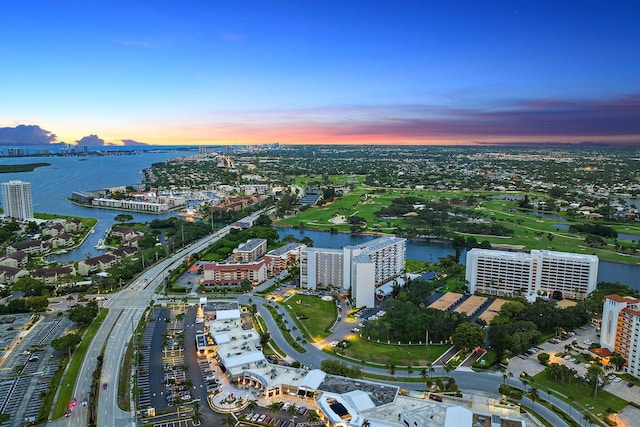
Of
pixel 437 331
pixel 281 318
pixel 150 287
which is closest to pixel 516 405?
pixel 437 331

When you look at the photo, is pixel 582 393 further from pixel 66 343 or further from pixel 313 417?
pixel 66 343

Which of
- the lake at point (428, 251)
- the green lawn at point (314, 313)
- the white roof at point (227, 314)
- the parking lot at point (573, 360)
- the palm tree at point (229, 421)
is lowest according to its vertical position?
the lake at point (428, 251)

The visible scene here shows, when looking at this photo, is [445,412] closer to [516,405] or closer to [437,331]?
[516,405]

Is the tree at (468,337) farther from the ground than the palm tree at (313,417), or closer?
farther from the ground

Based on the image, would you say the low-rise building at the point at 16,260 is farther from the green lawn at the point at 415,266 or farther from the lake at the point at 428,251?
the green lawn at the point at 415,266

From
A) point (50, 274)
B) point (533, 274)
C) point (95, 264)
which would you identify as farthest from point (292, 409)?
point (95, 264)

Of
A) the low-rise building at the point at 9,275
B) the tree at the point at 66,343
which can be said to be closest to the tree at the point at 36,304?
the tree at the point at 66,343

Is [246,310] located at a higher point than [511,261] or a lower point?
lower
